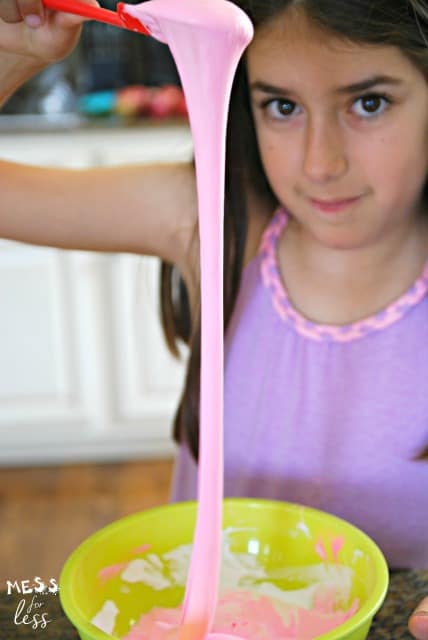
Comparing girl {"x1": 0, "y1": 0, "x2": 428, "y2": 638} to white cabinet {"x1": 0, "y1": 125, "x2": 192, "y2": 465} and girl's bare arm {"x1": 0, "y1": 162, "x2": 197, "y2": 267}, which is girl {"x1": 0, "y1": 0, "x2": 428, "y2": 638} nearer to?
girl's bare arm {"x1": 0, "y1": 162, "x2": 197, "y2": 267}

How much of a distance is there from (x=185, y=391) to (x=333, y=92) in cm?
39

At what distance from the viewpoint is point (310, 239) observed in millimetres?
1139

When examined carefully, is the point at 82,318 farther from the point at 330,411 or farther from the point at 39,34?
the point at 39,34

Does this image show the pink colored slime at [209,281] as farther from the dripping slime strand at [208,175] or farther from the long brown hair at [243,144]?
the long brown hair at [243,144]

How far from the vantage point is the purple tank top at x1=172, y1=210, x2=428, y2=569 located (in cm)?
104

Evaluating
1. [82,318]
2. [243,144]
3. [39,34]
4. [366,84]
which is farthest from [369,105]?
[82,318]

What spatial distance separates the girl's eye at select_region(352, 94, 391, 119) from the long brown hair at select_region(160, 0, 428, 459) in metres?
0.05

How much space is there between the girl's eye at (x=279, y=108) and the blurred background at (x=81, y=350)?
4.40 feet

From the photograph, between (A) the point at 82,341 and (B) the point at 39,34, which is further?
(A) the point at 82,341

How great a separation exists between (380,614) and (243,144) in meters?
0.60

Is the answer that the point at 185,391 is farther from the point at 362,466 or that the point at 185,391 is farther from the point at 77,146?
the point at 77,146

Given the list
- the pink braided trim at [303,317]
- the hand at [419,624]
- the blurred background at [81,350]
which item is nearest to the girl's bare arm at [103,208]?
the pink braided trim at [303,317]

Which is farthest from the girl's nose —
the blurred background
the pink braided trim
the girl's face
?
the blurred background

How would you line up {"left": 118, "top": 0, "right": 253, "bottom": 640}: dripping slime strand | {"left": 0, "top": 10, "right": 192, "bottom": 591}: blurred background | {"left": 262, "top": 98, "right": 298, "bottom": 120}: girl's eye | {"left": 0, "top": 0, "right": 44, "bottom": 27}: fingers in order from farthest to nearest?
{"left": 0, "top": 10, "right": 192, "bottom": 591}: blurred background
{"left": 262, "top": 98, "right": 298, "bottom": 120}: girl's eye
{"left": 0, "top": 0, "right": 44, "bottom": 27}: fingers
{"left": 118, "top": 0, "right": 253, "bottom": 640}: dripping slime strand
